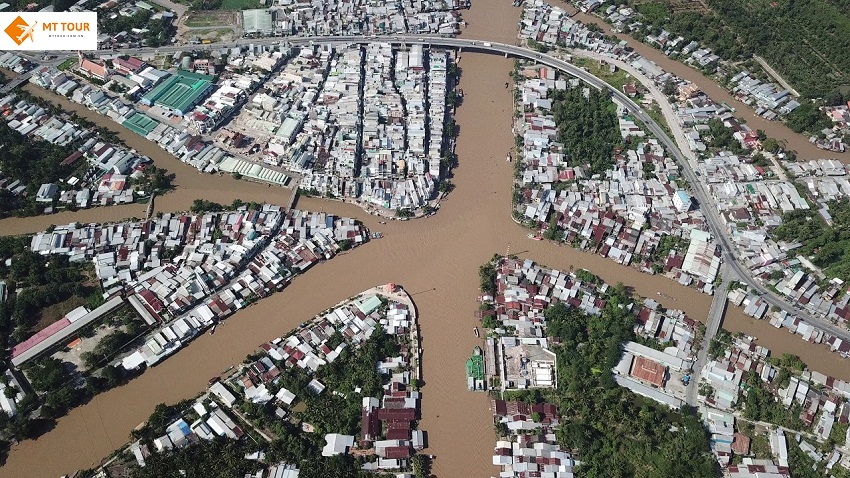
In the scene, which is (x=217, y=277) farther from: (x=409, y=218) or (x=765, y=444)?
(x=765, y=444)

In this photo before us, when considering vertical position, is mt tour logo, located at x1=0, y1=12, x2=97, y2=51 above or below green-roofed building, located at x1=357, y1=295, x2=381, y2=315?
above

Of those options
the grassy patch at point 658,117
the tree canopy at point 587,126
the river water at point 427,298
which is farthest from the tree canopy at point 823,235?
the tree canopy at point 587,126

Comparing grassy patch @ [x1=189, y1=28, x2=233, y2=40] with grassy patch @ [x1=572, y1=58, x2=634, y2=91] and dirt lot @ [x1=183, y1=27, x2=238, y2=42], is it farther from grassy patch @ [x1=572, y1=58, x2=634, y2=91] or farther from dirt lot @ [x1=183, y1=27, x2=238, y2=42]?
grassy patch @ [x1=572, y1=58, x2=634, y2=91]

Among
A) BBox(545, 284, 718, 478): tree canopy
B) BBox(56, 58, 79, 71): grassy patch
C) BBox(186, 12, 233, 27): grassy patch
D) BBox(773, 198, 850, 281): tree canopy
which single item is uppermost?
BBox(186, 12, 233, 27): grassy patch

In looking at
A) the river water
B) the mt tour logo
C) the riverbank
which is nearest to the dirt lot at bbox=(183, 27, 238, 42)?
the mt tour logo

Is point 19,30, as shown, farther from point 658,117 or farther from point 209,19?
point 658,117

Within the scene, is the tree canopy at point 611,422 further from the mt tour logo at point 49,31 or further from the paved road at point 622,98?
the mt tour logo at point 49,31

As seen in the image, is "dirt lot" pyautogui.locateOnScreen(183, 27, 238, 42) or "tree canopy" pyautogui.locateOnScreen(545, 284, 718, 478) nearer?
"tree canopy" pyautogui.locateOnScreen(545, 284, 718, 478)
